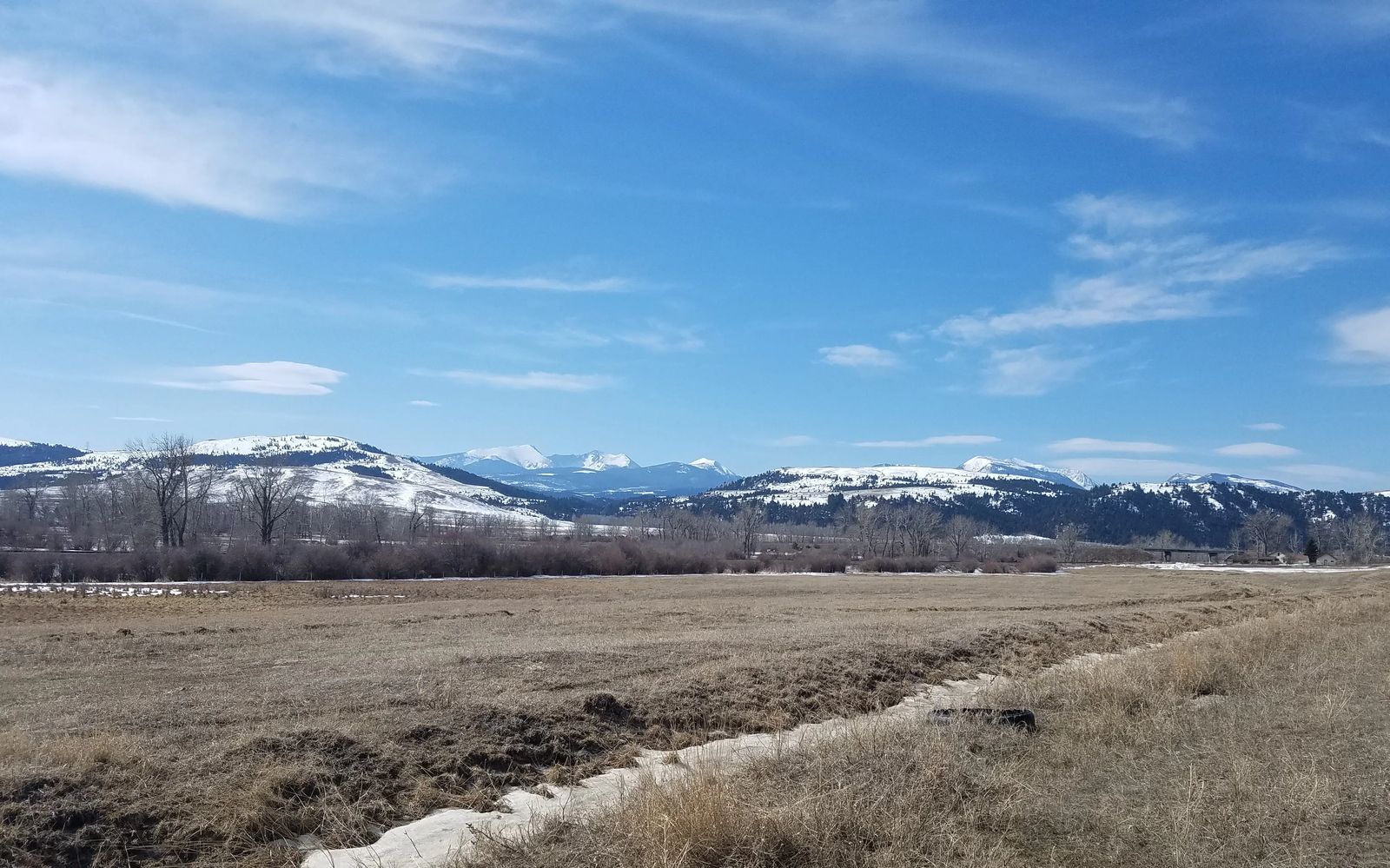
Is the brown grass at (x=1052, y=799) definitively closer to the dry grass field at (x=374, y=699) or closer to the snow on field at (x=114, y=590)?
the dry grass field at (x=374, y=699)

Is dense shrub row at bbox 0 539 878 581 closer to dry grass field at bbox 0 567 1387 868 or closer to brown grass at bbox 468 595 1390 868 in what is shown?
dry grass field at bbox 0 567 1387 868

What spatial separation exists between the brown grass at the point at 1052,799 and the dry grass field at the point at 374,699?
2.31 meters

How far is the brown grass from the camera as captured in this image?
9312mm

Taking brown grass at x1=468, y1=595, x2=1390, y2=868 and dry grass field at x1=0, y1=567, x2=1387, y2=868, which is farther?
dry grass field at x1=0, y1=567, x2=1387, y2=868

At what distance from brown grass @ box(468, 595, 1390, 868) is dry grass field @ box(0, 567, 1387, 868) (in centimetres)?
Result: 231

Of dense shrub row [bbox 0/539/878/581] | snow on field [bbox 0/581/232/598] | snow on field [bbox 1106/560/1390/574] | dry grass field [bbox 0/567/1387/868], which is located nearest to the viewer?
dry grass field [bbox 0/567/1387/868]

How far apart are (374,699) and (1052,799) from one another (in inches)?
472

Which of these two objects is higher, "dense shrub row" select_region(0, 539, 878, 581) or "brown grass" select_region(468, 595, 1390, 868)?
"brown grass" select_region(468, 595, 1390, 868)

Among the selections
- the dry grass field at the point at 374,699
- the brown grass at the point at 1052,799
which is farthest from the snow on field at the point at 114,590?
the brown grass at the point at 1052,799

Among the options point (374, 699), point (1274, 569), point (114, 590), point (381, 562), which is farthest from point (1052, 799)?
point (1274, 569)

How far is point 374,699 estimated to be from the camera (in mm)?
16922

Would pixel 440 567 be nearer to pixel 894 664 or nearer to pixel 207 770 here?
pixel 894 664

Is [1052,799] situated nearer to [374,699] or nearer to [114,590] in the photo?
[374,699]

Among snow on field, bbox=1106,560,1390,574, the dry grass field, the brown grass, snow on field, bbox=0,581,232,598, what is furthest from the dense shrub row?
the brown grass
